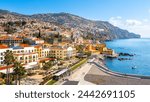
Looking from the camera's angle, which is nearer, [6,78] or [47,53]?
[6,78]

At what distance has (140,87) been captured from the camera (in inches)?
82.0

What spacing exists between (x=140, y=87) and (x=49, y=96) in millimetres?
723

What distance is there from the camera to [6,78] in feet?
16.8

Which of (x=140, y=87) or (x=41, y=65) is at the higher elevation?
(x=140, y=87)

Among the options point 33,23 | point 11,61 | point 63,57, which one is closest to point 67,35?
point 33,23

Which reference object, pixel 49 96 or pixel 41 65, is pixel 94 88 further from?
pixel 41 65

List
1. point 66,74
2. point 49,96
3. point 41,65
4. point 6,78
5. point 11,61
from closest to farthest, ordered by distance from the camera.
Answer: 1. point 49,96
2. point 11,61
3. point 6,78
4. point 66,74
5. point 41,65

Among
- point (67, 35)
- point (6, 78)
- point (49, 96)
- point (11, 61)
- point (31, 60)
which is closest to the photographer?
point (49, 96)

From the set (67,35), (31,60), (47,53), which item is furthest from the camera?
(67,35)

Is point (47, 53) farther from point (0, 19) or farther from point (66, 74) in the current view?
point (0, 19)

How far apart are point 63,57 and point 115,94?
26.2 feet

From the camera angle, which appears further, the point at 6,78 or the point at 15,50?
the point at 15,50

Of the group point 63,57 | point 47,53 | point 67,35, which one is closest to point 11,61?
point 47,53

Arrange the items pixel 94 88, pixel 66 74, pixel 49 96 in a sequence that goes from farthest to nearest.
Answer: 1. pixel 66 74
2. pixel 94 88
3. pixel 49 96
